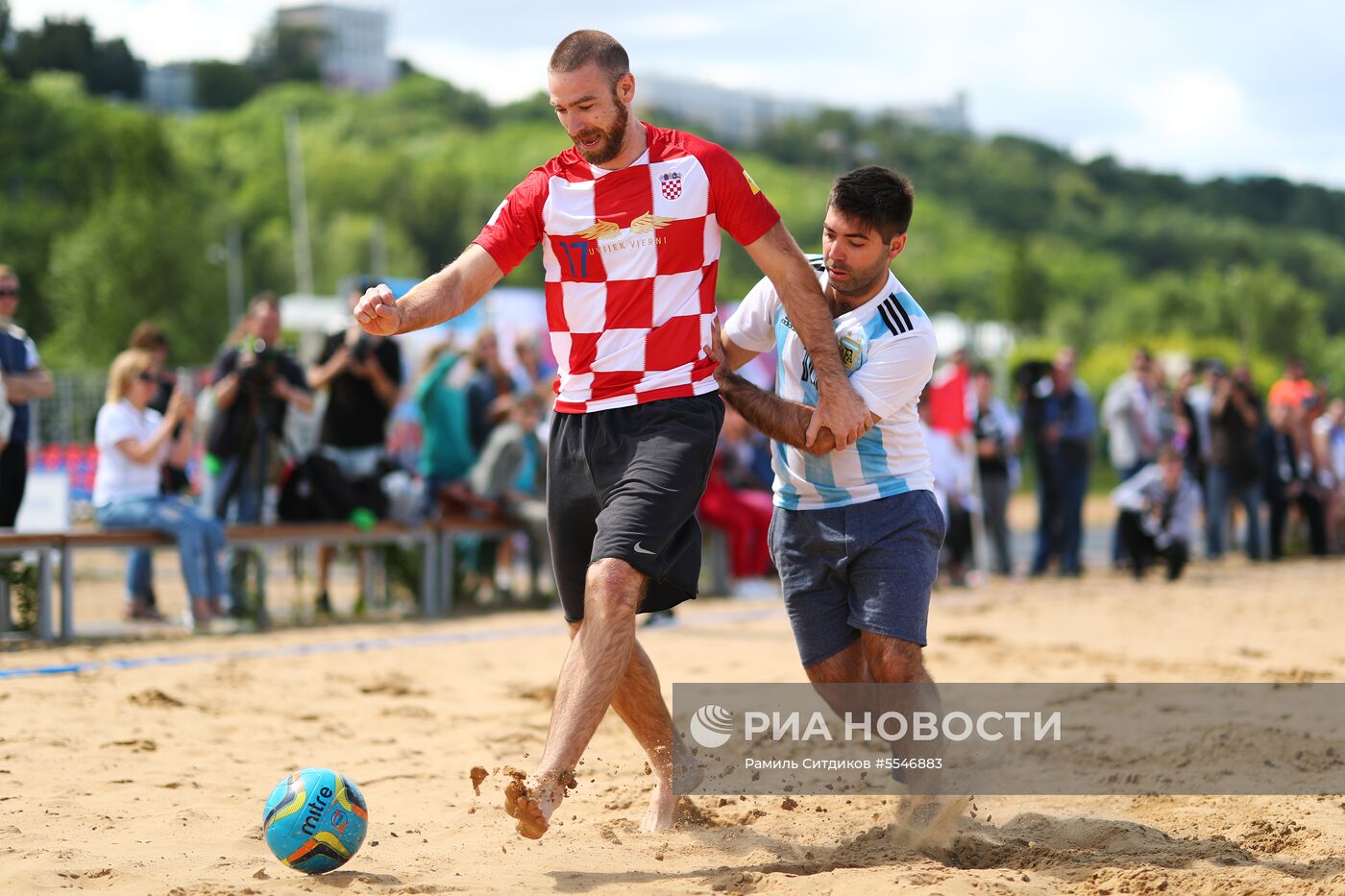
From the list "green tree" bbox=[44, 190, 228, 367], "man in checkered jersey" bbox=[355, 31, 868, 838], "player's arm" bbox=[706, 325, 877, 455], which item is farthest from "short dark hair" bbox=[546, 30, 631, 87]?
"green tree" bbox=[44, 190, 228, 367]

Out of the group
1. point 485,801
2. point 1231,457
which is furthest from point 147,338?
point 1231,457

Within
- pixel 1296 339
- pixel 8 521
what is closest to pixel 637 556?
pixel 8 521

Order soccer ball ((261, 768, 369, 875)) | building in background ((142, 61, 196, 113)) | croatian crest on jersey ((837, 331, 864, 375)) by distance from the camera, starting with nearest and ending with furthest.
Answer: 1. soccer ball ((261, 768, 369, 875))
2. croatian crest on jersey ((837, 331, 864, 375))
3. building in background ((142, 61, 196, 113))

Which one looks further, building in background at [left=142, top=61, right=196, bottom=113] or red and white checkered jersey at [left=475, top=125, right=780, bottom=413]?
building in background at [left=142, top=61, right=196, bottom=113]

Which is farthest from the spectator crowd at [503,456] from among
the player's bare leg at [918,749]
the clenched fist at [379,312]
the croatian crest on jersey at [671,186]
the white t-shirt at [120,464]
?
the player's bare leg at [918,749]

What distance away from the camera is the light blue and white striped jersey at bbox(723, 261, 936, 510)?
441cm

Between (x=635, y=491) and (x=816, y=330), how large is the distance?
754 mm

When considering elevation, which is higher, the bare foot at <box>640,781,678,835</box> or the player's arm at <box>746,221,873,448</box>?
the player's arm at <box>746,221,873,448</box>

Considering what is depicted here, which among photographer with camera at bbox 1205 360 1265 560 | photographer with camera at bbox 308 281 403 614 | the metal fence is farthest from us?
the metal fence

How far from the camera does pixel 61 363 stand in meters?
51.4

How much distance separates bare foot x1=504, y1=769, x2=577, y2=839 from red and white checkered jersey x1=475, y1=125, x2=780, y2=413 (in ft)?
3.81

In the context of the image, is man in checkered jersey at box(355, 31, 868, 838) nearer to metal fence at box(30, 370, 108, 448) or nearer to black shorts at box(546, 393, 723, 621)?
black shorts at box(546, 393, 723, 621)

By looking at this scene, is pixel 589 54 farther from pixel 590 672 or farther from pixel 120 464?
pixel 120 464

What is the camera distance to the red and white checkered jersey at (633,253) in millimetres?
4312
